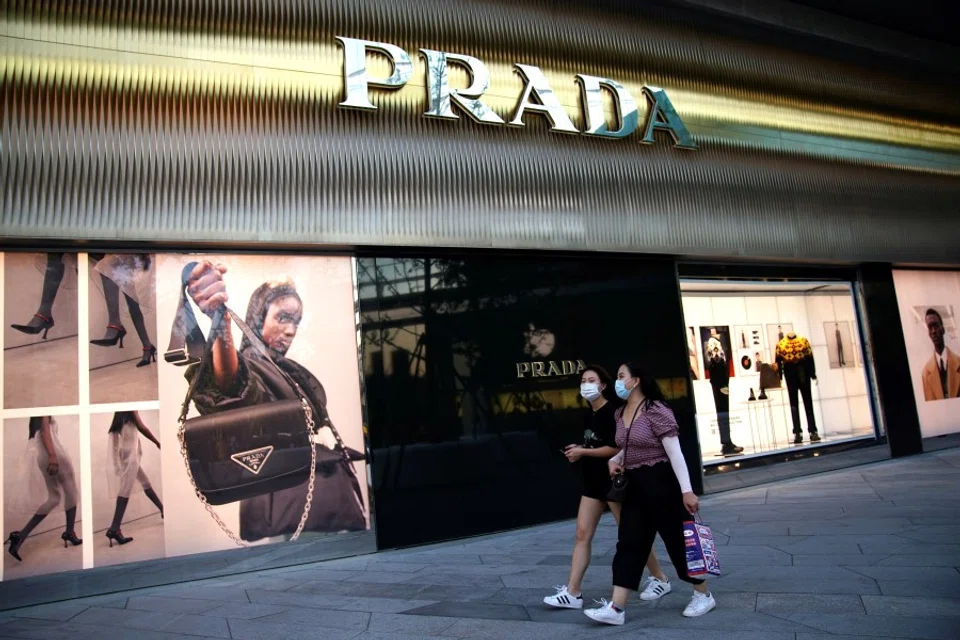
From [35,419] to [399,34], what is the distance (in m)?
6.05

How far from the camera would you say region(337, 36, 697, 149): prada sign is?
27.9 feet

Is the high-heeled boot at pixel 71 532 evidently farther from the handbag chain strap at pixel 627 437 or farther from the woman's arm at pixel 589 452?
the handbag chain strap at pixel 627 437

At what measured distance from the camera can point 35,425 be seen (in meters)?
7.01

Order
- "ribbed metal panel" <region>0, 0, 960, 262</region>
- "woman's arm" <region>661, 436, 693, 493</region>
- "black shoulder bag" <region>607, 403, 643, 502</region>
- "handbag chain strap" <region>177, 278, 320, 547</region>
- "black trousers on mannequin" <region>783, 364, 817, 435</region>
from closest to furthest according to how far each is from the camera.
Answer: "woman's arm" <region>661, 436, 693, 493</region> → "black shoulder bag" <region>607, 403, 643, 502</region> → "ribbed metal panel" <region>0, 0, 960, 262</region> → "handbag chain strap" <region>177, 278, 320, 547</region> → "black trousers on mannequin" <region>783, 364, 817, 435</region>

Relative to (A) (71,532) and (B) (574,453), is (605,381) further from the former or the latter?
(A) (71,532)

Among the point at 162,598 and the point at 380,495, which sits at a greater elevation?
the point at 380,495

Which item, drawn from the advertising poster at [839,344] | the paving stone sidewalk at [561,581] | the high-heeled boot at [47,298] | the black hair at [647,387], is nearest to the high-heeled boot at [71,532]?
the paving stone sidewalk at [561,581]

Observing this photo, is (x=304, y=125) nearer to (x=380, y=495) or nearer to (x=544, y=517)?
(x=380, y=495)

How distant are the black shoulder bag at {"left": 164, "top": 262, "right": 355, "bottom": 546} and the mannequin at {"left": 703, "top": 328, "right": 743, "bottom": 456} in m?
6.41

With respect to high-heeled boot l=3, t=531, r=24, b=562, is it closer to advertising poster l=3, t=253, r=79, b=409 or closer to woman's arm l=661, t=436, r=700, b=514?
advertising poster l=3, t=253, r=79, b=409

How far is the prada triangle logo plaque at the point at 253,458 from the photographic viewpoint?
774cm

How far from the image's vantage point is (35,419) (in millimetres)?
7016

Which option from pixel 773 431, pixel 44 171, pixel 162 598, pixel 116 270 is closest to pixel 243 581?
pixel 162 598

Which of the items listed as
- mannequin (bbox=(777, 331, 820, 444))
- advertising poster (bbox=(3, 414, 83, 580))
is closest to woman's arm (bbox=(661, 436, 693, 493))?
advertising poster (bbox=(3, 414, 83, 580))
